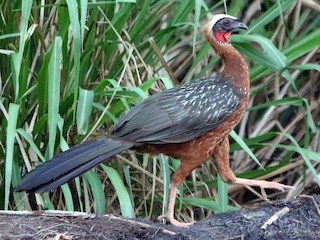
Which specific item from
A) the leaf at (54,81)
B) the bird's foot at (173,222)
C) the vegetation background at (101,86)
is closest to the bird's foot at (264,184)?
the vegetation background at (101,86)

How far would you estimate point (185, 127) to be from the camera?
4.02 m

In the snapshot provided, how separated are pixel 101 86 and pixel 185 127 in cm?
46

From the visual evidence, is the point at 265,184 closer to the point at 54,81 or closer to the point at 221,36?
the point at 221,36

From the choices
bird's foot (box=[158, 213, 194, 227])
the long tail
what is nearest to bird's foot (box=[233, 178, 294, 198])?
bird's foot (box=[158, 213, 194, 227])

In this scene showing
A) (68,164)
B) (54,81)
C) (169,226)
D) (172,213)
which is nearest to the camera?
(169,226)

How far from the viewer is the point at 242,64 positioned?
4.25 m

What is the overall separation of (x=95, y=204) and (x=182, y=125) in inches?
23.0

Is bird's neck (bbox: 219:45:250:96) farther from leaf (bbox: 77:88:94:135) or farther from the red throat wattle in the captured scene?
leaf (bbox: 77:88:94:135)

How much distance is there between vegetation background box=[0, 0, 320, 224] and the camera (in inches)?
161

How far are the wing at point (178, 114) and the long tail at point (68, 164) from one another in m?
0.08

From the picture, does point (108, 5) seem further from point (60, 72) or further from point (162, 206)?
point (162, 206)

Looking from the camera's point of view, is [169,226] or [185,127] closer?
[169,226]

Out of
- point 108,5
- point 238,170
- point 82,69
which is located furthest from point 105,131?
point 238,170

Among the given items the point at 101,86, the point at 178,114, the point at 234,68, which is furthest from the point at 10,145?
the point at 234,68
